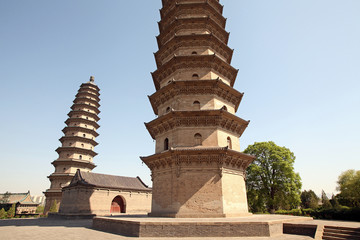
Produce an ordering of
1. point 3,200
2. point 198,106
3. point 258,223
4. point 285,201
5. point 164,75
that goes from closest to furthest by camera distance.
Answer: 1. point 258,223
2. point 198,106
3. point 164,75
4. point 285,201
5. point 3,200

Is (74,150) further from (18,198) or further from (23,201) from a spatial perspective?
(18,198)

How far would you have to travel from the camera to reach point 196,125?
46.1 ft

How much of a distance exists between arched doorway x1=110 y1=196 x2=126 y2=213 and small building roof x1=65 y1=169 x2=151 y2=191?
1.62m

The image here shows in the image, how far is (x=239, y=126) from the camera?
15.3 m

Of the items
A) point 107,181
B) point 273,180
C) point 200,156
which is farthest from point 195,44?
point 107,181

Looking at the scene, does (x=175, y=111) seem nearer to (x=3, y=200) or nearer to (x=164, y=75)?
(x=164, y=75)

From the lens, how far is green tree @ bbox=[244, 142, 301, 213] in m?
24.1

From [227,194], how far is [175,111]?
20.4ft

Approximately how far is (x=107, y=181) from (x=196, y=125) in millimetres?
19358

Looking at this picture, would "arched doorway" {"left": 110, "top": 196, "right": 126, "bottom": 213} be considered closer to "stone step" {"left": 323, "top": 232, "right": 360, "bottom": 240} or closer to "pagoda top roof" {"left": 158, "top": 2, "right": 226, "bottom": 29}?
"pagoda top roof" {"left": 158, "top": 2, "right": 226, "bottom": 29}

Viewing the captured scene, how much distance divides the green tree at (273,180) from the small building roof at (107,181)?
1519cm

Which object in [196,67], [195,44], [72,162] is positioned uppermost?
[195,44]

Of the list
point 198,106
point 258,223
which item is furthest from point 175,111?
point 258,223

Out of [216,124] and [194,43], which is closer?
[216,124]
